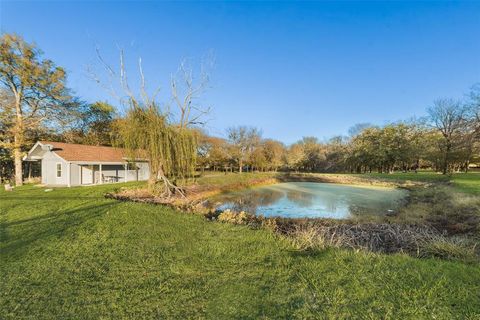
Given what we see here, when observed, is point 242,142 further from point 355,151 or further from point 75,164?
point 75,164

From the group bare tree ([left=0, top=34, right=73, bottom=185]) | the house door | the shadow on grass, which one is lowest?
the shadow on grass

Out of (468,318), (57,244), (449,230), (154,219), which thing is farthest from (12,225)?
(449,230)

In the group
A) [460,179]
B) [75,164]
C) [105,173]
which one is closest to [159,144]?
[75,164]

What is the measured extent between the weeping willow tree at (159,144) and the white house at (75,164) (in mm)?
3844

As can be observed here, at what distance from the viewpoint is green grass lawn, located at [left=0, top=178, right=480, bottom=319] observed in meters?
2.66

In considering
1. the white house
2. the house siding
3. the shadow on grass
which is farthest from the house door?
the shadow on grass

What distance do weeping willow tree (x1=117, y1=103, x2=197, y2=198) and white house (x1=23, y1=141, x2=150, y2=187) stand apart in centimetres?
384

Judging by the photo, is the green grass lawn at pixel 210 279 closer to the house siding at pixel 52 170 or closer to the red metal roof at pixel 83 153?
the red metal roof at pixel 83 153

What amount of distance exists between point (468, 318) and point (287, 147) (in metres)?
55.1

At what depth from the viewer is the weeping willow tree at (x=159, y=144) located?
11227 millimetres

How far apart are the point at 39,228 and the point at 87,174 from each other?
44.6 feet

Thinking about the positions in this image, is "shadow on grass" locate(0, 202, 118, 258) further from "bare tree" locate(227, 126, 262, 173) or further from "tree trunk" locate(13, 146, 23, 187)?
"bare tree" locate(227, 126, 262, 173)

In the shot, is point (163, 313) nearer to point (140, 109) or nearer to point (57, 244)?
point (57, 244)

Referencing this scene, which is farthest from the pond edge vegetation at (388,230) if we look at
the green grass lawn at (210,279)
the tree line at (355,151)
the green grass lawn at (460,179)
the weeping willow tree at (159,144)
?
the tree line at (355,151)
